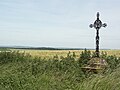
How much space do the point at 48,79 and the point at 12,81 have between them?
1.11m

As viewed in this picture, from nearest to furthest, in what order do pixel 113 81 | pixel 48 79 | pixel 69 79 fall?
pixel 113 81 < pixel 48 79 < pixel 69 79

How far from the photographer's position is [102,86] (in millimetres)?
6641

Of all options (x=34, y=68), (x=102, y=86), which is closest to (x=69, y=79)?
(x=34, y=68)

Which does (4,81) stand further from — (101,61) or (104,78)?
(104,78)

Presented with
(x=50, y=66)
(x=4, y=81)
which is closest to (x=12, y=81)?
(x=4, y=81)

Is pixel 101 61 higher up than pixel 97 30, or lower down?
lower down

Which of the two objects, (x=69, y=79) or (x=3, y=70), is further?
(x=3, y=70)

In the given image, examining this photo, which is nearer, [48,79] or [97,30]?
[48,79]

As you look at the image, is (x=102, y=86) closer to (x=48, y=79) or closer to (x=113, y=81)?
(x=113, y=81)

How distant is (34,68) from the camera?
42.2 feet

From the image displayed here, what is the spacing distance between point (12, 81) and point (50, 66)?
3888 millimetres

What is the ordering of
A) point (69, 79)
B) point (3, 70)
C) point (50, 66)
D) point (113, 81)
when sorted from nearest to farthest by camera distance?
point (113, 81) < point (69, 79) < point (3, 70) < point (50, 66)

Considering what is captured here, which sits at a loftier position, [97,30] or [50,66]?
[97,30]

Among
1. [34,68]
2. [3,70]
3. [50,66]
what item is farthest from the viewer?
[50,66]
